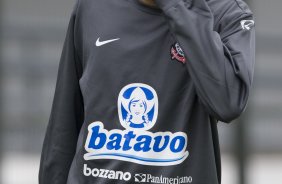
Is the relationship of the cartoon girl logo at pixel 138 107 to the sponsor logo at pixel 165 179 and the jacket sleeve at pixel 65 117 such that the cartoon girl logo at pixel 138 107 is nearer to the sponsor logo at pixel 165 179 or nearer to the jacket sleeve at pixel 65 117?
the sponsor logo at pixel 165 179

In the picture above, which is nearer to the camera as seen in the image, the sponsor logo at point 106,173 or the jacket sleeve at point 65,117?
the sponsor logo at point 106,173

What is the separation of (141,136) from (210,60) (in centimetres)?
27

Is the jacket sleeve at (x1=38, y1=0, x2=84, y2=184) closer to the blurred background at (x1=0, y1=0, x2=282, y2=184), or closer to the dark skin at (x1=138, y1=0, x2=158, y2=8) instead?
the dark skin at (x1=138, y1=0, x2=158, y2=8)

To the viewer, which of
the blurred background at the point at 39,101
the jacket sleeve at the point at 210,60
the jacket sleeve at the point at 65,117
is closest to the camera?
the jacket sleeve at the point at 210,60

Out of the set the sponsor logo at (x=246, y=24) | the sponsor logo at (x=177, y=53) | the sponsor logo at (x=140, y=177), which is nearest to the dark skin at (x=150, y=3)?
the sponsor logo at (x=177, y=53)

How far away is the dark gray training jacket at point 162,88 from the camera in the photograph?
1.85 meters

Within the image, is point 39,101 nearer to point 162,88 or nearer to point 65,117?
point 65,117

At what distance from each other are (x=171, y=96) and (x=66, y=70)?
0.36 metres

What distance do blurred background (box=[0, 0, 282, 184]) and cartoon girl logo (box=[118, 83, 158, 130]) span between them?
10.3 feet

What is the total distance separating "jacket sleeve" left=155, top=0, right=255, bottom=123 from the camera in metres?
1.84

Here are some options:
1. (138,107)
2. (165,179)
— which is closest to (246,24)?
(138,107)

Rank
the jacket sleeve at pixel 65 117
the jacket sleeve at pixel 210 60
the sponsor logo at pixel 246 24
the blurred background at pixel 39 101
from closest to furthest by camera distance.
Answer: the jacket sleeve at pixel 210 60, the sponsor logo at pixel 246 24, the jacket sleeve at pixel 65 117, the blurred background at pixel 39 101

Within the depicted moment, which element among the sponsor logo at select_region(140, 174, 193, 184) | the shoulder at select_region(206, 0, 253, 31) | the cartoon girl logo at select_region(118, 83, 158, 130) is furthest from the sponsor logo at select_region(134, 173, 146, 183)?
the shoulder at select_region(206, 0, 253, 31)

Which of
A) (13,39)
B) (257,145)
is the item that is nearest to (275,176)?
(257,145)
